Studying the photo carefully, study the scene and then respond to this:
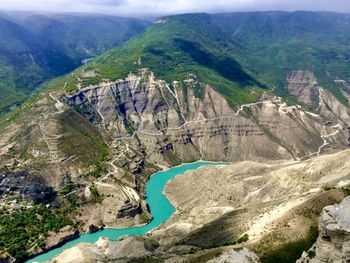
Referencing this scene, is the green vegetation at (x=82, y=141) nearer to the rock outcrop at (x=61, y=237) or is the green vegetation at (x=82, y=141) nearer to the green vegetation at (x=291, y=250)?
the rock outcrop at (x=61, y=237)

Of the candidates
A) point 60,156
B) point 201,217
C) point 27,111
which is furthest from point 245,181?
point 27,111

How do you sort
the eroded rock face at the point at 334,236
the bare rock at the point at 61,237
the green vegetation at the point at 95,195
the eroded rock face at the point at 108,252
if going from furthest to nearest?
the green vegetation at the point at 95,195 < the bare rock at the point at 61,237 < the eroded rock face at the point at 108,252 < the eroded rock face at the point at 334,236

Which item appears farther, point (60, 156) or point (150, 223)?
point (60, 156)

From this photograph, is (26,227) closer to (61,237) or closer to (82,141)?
(61,237)

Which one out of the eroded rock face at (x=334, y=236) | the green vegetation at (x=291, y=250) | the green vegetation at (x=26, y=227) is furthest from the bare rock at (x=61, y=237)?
the eroded rock face at (x=334, y=236)

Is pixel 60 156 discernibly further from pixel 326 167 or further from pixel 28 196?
pixel 326 167

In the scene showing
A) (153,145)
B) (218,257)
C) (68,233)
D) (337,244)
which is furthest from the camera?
(153,145)
